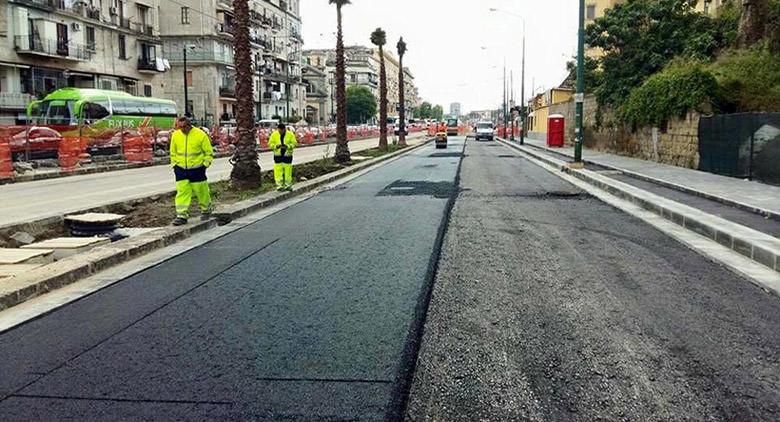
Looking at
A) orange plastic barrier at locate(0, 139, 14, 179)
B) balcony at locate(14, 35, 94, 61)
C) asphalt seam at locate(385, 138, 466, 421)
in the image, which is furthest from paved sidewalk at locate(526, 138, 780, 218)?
balcony at locate(14, 35, 94, 61)

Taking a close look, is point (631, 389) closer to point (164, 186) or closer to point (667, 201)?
point (667, 201)

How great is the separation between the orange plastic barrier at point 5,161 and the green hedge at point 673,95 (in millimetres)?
21205

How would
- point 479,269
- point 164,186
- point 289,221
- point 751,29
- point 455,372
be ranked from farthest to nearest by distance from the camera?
point 751,29 → point 164,186 → point 289,221 → point 479,269 → point 455,372

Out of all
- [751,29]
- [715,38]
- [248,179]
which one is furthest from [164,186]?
[715,38]

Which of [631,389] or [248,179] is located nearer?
[631,389]

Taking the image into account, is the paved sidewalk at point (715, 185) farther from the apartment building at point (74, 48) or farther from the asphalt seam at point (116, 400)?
the apartment building at point (74, 48)

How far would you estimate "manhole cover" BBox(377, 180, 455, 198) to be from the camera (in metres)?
16.0

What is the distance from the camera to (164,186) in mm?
18984

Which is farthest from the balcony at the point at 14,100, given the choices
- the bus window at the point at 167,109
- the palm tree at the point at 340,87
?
the palm tree at the point at 340,87

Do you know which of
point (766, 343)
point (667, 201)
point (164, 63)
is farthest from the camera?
point (164, 63)

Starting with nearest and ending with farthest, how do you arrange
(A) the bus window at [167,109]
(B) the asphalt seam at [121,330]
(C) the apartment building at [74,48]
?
(B) the asphalt seam at [121,330] < (C) the apartment building at [74,48] < (A) the bus window at [167,109]

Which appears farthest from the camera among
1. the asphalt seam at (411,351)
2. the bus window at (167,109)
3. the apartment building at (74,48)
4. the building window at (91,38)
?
the building window at (91,38)

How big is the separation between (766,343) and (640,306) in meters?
1.17

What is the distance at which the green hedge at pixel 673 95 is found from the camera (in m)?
20.7
